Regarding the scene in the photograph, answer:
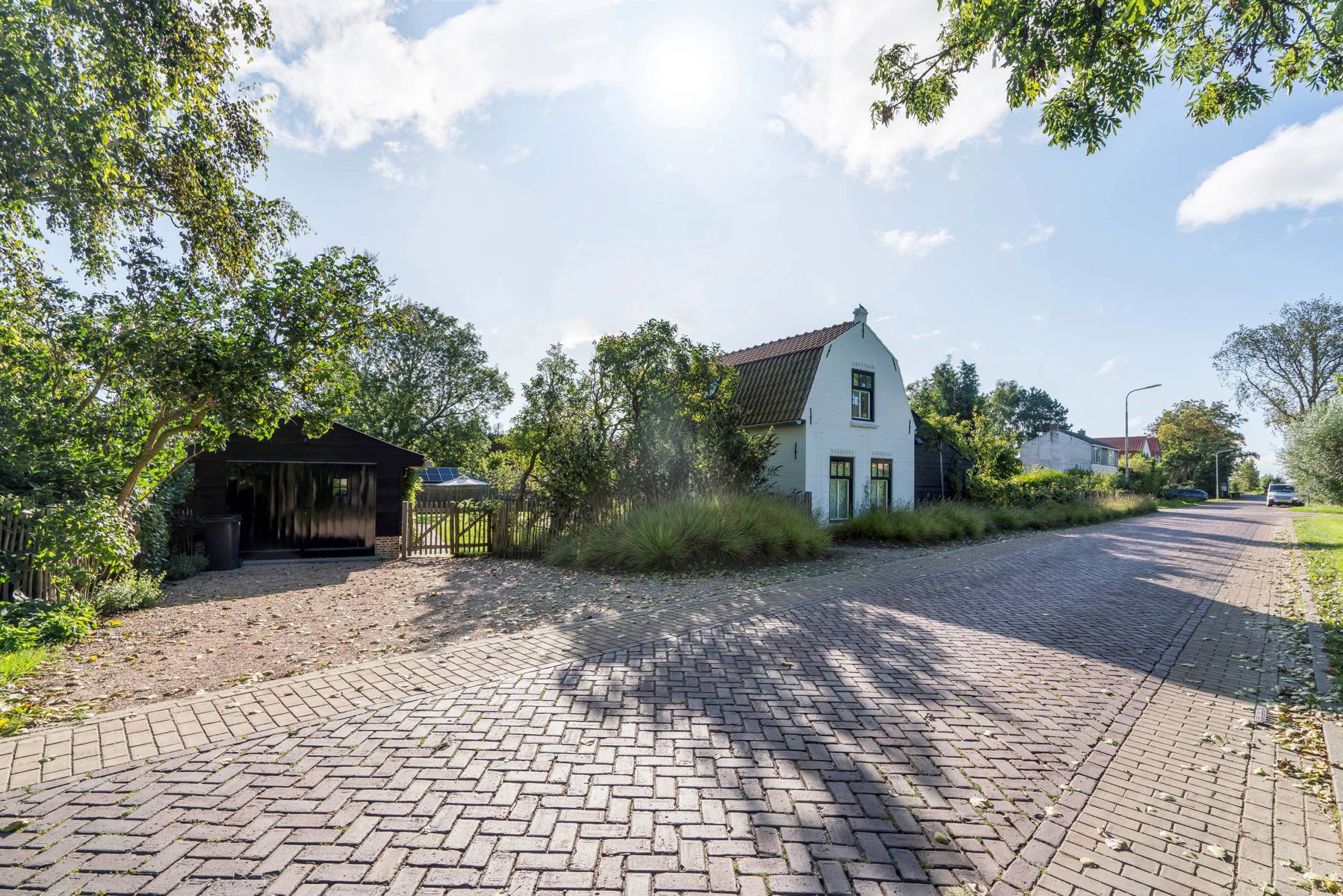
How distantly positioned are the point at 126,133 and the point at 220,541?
7804 mm

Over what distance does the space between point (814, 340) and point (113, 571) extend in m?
17.6

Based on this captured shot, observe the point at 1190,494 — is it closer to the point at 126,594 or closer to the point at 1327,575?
the point at 1327,575

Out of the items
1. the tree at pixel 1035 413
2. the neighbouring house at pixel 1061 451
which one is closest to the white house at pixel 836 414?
the neighbouring house at pixel 1061 451

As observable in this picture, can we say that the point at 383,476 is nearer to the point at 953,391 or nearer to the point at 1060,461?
the point at 953,391

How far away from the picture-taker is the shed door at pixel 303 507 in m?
13.5

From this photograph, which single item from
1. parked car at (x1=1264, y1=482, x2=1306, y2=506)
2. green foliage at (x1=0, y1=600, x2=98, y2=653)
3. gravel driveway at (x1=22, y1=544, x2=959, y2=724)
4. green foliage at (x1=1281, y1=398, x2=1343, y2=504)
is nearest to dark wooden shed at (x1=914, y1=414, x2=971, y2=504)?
gravel driveway at (x1=22, y1=544, x2=959, y2=724)

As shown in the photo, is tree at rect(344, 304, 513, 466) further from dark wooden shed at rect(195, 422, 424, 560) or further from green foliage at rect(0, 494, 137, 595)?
green foliage at rect(0, 494, 137, 595)

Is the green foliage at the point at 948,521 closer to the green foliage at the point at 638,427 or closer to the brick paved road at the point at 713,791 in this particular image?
the green foliage at the point at 638,427

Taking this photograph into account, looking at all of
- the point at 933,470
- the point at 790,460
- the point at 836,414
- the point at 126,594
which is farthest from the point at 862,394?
the point at 126,594

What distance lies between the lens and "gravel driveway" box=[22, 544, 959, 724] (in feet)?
16.5

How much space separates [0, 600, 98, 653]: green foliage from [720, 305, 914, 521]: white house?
13.8 meters

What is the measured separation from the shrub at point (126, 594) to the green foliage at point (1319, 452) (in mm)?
37427

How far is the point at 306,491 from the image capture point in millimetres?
14000

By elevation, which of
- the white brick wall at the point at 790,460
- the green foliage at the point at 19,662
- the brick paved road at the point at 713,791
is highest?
the white brick wall at the point at 790,460
